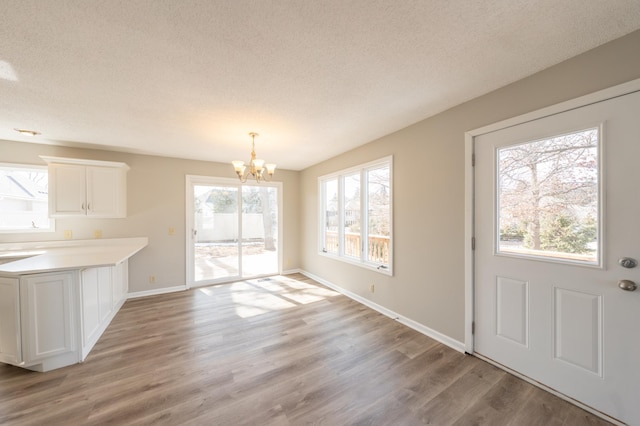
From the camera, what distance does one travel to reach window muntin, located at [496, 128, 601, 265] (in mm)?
1641

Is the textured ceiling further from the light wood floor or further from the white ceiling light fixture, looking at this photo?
the light wood floor

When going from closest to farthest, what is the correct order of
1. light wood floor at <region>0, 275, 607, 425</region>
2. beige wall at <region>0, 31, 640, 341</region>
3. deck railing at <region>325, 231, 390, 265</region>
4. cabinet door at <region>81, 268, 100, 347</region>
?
light wood floor at <region>0, 275, 607, 425</region> → beige wall at <region>0, 31, 640, 341</region> → cabinet door at <region>81, 268, 100, 347</region> → deck railing at <region>325, 231, 390, 265</region>

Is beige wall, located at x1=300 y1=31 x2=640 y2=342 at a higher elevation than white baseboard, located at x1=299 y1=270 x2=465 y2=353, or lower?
higher

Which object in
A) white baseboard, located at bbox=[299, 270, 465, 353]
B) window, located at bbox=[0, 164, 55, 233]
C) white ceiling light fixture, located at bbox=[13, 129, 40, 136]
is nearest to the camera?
white baseboard, located at bbox=[299, 270, 465, 353]

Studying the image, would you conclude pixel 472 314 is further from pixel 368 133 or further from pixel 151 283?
pixel 151 283

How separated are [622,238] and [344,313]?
2.73 meters

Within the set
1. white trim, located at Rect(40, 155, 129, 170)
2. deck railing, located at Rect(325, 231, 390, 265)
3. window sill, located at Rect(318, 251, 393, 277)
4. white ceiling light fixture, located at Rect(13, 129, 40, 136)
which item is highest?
white ceiling light fixture, located at Rect(13, 129, 40, 136)

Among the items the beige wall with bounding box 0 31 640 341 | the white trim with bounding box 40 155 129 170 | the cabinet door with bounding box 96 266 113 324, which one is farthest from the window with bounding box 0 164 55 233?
the cabinet door with bounding box 96 266 113 324

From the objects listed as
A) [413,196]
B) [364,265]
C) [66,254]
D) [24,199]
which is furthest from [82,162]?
[413,196]

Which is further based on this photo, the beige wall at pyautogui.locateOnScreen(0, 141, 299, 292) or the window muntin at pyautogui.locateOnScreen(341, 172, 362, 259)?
the window muntin at pyautogui.locateOnScreen(341, 172, 362, 259)

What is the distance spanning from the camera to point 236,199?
4891 millimetres

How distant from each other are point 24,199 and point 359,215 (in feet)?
16.9

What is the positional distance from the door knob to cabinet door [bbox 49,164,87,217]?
5878 millimetres

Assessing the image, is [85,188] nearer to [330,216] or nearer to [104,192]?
[104,192]
